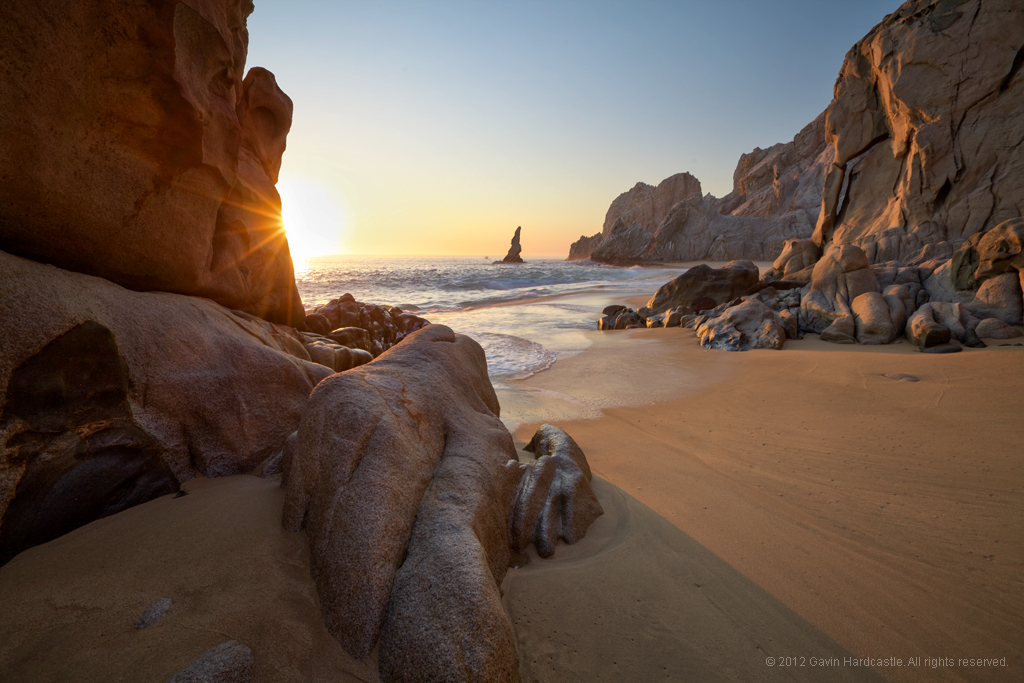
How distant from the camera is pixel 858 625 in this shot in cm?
220

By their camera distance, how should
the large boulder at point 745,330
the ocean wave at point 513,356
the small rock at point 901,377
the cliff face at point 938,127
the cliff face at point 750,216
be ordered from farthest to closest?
1. the cliff face at point 750,216
2. the cliff face at point 938,127
3. the large boulder at point 745,330
4. the ocean wave at point 513,356
5. the small rock at point 901,377

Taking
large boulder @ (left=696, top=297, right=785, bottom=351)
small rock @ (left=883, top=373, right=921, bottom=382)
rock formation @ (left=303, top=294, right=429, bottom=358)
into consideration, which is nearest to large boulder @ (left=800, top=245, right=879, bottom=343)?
large boulder @ (left=696, top=297, right=785, bottom=351)

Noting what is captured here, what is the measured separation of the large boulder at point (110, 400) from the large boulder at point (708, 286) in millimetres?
13903

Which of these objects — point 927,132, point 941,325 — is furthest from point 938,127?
point 941,325

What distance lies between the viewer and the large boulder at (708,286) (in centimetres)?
1384

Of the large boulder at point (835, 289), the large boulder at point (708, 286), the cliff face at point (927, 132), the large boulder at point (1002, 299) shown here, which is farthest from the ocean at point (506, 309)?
the cliff face at point (927, 132)

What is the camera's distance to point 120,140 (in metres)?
2.89

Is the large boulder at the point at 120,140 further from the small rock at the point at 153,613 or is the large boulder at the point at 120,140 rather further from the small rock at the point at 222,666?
the small rock at the point at 222,666

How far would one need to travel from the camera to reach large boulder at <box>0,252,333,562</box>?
2008 mm

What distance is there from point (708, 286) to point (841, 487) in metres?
11.9

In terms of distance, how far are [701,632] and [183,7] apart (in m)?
5.50

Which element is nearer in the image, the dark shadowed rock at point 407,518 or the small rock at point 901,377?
the dark shadowed rock at point 407,518

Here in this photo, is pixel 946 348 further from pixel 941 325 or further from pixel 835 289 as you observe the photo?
pixel 835 289

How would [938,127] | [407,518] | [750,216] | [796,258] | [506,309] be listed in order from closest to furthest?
[407,518] < [938,127] < [796,258] < [506,309] < [750,216]
